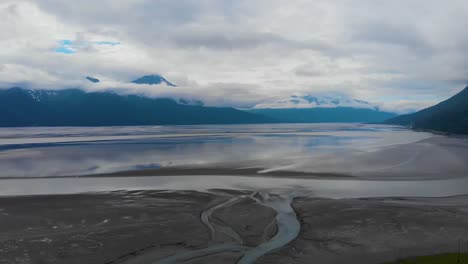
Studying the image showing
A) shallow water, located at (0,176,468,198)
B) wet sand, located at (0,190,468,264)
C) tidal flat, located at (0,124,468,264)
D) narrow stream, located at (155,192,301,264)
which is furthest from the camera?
shallow water, located at (0,176,468,198)

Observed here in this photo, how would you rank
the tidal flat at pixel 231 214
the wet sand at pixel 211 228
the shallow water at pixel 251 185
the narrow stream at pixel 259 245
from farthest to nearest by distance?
the shallow water at pixel 251 185, the tidal flat at pixel 231 214, the wet sand at pixel 211 228, the narrow stream at pixel 259 245

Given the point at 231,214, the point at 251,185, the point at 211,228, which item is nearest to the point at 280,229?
the point at 211,228

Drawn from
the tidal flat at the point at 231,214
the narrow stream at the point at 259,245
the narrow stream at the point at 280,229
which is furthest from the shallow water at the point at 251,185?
the narrow stream at the point at 259,245

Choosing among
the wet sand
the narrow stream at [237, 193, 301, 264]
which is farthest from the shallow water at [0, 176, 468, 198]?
the narrow stream at [237, 193, 301, 264]

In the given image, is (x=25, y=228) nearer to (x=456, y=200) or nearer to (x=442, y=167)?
(x=456, y=200)

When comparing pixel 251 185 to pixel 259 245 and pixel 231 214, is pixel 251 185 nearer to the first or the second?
pixel 231 214

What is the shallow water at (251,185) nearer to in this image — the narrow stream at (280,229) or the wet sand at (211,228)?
the wet sand at (211,228)

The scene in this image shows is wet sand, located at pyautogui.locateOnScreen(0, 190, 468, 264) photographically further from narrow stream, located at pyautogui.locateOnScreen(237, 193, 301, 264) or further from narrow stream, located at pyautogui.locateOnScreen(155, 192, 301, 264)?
narrow stream, located at pyautogui.locateOnScreen(237, 193, 301, 264)

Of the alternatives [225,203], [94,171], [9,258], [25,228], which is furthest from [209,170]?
[9,258]
